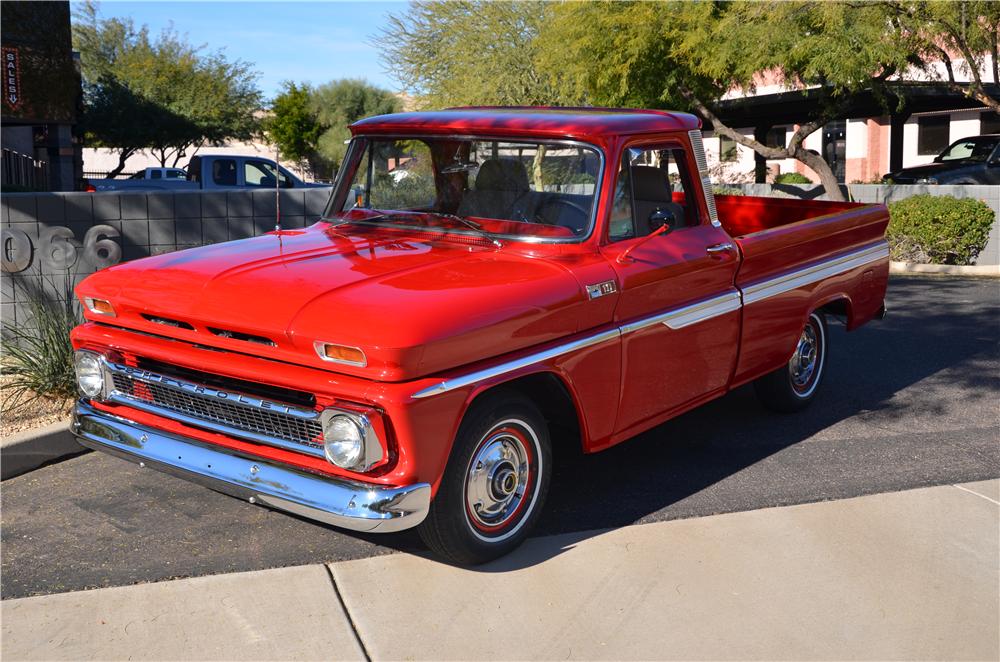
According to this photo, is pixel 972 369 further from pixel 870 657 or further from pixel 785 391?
pixel 870 657

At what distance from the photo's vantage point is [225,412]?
4457 mm

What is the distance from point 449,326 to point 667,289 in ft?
5.30

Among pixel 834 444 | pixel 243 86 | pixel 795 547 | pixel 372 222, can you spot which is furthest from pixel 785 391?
pixel 243 86

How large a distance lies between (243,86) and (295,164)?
11.5 m

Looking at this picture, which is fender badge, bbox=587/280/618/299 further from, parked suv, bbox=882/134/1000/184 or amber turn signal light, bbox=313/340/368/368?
parked suv, bbox=882/134/1000/184

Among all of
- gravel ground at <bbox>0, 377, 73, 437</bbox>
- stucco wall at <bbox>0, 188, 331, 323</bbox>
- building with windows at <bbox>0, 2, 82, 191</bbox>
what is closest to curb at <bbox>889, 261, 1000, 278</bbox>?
stucco wall at <bbox>0, 188, 331, 323</bbox>

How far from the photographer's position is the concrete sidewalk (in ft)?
13.0

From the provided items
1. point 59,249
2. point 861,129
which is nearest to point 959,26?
point 59,249

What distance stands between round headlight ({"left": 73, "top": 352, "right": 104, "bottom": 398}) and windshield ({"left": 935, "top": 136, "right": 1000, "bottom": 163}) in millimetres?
18869

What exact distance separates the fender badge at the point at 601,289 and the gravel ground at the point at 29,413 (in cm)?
334

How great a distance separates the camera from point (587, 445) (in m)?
4.96

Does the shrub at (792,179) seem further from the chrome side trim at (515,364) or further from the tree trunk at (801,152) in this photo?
the chrome side trim at (515,364)

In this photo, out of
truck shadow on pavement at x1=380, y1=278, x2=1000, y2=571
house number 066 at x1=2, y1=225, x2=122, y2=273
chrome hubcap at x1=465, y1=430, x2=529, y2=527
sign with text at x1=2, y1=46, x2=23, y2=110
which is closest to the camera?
chrome hubcap at x1=465, y1=430, x2=529, y2=527

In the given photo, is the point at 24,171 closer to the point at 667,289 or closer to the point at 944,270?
the point at 944,270
